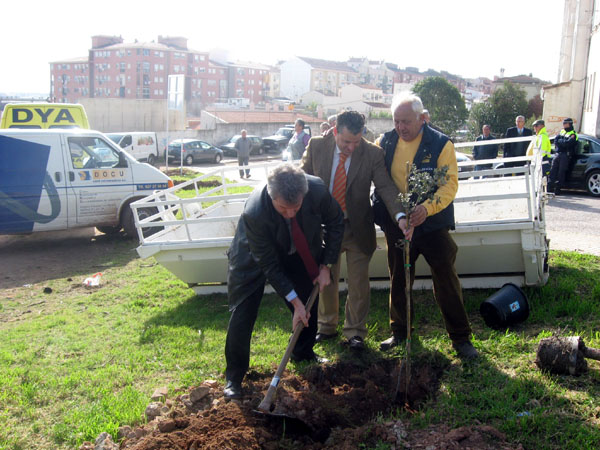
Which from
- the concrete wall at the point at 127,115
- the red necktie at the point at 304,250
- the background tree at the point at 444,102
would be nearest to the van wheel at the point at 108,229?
the red necktie at the point at 304,250

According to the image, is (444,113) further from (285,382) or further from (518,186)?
(285,382)

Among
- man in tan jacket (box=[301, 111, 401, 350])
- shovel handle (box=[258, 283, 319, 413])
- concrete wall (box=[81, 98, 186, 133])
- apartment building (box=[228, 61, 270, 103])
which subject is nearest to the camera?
shovel handle (box=[258, 283, 319, 413])

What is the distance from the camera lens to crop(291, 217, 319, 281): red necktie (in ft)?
12.7

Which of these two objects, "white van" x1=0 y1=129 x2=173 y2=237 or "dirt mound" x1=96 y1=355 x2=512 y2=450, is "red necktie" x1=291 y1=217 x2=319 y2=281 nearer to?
"dirt mound" x1=96 y1=355 x2=512 y2=450

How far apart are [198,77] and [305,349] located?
98.6 metres

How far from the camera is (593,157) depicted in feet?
44.9

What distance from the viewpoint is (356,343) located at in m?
4.57

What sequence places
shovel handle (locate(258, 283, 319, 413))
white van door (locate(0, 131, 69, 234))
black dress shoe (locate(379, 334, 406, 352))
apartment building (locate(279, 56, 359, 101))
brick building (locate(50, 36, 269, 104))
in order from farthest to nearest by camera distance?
apartment building (locate(279, 56, 359, 101)) < brick building (locate(50, 36, 269, 104)) < white van door (locate(0, 131, 69, 234)) < black dress shoe (locate(379, 334, 406, 352)) < shovel handle (locate(258, 283, 319, 413))

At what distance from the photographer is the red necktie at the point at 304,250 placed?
12.7 feet

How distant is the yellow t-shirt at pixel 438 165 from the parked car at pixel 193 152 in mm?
27742

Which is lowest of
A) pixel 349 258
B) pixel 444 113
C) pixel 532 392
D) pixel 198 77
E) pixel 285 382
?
pixel 285 382

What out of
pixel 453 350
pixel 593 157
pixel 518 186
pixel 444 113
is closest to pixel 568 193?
pixel 593 157

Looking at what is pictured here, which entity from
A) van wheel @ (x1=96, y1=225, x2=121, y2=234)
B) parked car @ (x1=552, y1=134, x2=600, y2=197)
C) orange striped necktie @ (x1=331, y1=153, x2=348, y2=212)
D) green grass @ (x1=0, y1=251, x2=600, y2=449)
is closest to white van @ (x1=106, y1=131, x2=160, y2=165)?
van wheel @ (x1=96, y1=225, x2=121, y2=234)

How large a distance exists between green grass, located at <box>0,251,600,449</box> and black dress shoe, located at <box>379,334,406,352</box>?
15cm
